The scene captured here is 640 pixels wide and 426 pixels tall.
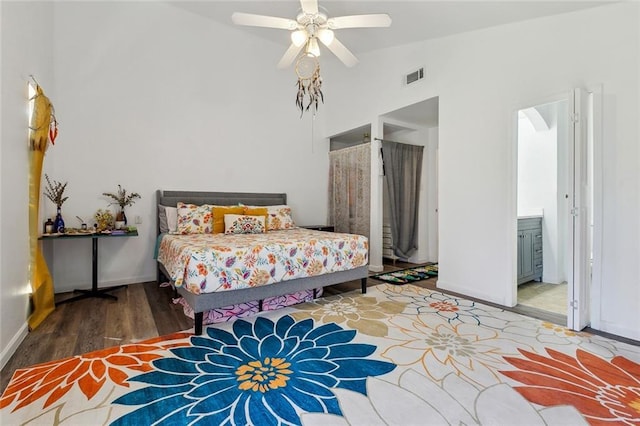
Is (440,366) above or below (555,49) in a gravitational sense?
below

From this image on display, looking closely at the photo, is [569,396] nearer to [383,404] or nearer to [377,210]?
[383,404]

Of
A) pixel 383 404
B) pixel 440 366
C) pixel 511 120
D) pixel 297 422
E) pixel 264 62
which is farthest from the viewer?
pixel 264 62

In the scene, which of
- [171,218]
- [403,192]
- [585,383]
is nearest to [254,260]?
[171,218]

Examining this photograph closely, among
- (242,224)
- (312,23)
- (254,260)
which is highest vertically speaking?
(312,23)

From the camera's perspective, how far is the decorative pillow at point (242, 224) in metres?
3.81

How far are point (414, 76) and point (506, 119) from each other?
1.42m

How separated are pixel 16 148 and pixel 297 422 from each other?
111 inches

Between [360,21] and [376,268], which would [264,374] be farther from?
[376,268]

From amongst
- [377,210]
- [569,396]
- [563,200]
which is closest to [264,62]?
[377,210]

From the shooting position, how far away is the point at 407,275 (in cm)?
433

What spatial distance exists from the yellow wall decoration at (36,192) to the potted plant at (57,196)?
0.63 meters

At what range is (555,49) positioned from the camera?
8.87 feet

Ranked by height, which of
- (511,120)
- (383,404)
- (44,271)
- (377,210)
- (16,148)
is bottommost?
(383,404)

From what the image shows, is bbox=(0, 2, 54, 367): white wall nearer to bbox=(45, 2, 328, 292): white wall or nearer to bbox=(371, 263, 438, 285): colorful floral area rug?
bbox=(45, 2, 328, 292): white wall
